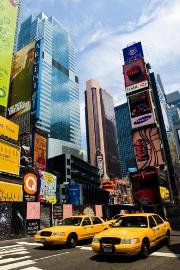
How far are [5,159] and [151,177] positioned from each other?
1270 inches

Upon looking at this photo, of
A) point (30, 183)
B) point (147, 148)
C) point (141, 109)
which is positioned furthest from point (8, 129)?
point (141, 109)

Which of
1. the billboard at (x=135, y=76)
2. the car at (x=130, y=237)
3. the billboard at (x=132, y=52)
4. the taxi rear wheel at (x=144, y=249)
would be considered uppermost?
the billboard at (x=132, y=52)

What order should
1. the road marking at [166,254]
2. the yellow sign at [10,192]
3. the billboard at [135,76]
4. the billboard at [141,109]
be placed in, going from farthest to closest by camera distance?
the billboard at [135,76]
the billboard at [141,109]
the yellow sign at [10,192]
the road marking at [166,254]

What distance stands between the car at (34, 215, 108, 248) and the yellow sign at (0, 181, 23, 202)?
105 ft

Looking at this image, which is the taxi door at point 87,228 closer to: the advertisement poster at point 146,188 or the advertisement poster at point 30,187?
the advertisement poster at point 30,187

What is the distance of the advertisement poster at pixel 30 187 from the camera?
169 ft

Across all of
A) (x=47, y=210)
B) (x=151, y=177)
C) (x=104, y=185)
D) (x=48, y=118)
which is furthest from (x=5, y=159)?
(x=48, y=118)

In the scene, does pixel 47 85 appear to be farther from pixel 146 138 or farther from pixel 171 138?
pixel 146 138

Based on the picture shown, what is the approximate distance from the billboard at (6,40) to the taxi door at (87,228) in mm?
34847

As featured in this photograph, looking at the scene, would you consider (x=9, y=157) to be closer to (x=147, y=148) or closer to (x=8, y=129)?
(x=8, y=129)

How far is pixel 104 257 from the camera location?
9.50 meters

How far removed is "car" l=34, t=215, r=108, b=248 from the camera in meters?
12.0

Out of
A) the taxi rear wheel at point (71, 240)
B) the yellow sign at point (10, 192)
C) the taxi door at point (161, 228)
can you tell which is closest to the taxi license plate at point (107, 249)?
the taxi door at point (161, 228)

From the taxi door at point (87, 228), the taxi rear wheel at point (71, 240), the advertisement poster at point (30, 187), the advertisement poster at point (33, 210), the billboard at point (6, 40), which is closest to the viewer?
the taxi rear wheel at point (71, 240)
